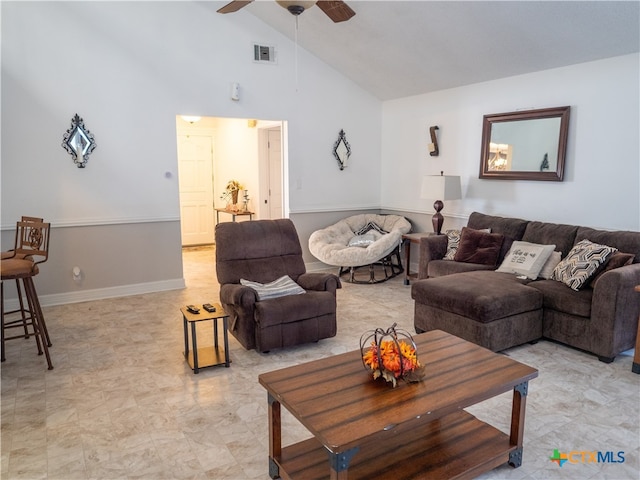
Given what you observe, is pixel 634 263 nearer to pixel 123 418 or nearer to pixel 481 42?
pixel 481 42

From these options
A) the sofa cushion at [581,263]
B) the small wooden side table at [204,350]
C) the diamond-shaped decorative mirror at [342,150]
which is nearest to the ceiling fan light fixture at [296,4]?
the small wooden side table at [204,350]

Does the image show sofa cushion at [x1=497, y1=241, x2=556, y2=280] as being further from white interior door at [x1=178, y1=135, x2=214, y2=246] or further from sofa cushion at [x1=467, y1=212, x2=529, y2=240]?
white interior door at [x1=178, y1=135, x2=214, y2=246]

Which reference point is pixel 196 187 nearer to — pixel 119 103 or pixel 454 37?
pixel 119 103

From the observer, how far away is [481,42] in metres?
4.45

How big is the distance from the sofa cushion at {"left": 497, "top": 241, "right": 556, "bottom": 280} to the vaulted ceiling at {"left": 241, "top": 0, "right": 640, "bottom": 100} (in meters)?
1.73

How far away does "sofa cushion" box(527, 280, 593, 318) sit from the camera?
346 centimetres

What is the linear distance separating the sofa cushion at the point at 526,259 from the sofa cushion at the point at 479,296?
0.13m

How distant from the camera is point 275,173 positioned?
7246 millimetres

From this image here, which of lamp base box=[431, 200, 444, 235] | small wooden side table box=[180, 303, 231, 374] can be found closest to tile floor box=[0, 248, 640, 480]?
small wooden side table box=[180, 303, 231, 374]

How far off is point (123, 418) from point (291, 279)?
5.57 feet

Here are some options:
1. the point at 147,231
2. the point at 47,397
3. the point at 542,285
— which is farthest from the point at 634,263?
the point at 147,231

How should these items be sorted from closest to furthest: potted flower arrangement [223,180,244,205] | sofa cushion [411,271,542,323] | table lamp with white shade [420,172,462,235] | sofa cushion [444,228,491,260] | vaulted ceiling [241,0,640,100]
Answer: sofa cushion [411,271,542,323], vaulted ceiling [241,0,640,100], sofa cushion [444,228,491,260], table lamp with white shade [420,172,462,235], potted flower arrangement [223,180,244,205]

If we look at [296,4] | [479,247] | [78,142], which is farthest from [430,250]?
[78,142]

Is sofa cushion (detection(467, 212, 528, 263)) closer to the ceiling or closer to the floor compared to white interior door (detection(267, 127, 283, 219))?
closer to the floor
